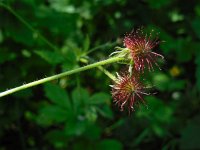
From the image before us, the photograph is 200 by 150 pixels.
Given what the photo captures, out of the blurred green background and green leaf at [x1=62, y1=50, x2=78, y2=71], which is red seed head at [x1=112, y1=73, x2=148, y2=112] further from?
the blurred green background

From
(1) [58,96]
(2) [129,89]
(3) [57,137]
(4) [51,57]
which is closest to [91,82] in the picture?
(3) [57,137]

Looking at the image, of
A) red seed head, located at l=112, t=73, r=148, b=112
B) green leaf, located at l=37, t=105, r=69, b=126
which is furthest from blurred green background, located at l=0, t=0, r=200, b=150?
red seed head, located at l=112, t=73, r=148, b=112

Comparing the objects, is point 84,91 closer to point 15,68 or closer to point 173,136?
point 15,68

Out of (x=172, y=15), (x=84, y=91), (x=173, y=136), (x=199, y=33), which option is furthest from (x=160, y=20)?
(x=84, y=91)

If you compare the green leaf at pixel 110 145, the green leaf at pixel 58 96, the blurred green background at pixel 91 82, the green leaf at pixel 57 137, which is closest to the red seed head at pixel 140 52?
the blurred green background at pixel 91 82

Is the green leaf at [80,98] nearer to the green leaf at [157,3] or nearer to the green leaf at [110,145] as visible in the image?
the green leaf at [110,145]

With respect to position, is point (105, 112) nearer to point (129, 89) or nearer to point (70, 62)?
point (70, 62)
